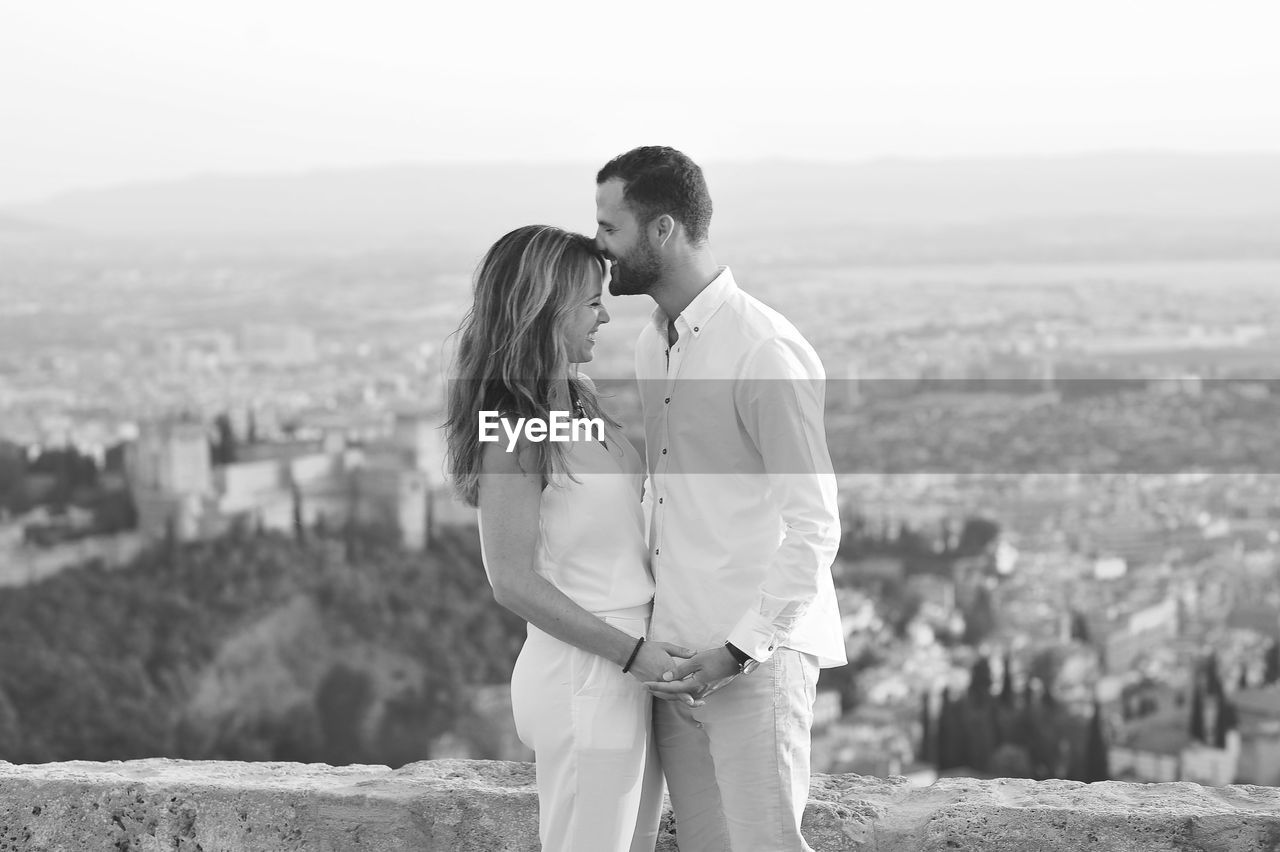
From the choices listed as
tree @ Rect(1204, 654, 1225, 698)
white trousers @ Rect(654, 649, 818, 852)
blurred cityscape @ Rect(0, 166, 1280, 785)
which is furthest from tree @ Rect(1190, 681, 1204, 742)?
white trousers @ Rect(654, 649, 818, 852)

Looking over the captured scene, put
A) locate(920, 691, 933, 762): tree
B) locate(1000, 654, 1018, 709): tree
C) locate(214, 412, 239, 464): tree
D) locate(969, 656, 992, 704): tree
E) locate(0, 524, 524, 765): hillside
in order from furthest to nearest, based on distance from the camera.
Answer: locate(214, 412, 239, 464): tree < locate(0, 524, 524, 765): hillside < locate(969, 656, 992, 704): tree < locate(1000, 654, 1018, 709): tree < locate(920, 691, 933, 762): tree

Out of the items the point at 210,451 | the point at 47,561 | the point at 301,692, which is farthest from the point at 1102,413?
the point at 47,561

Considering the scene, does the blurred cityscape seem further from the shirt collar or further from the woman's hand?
the woman's hand

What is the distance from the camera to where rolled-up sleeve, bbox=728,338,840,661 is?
154 centimetres

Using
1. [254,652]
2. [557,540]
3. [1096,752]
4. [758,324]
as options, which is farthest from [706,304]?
[254,652]

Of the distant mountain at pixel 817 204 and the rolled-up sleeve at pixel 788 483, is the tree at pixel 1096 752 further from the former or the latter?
the rolled-up sleeve at pixel 788 483

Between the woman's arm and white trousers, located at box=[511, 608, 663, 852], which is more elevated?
the woman's arm

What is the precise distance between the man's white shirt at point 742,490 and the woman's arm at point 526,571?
0.08 metres

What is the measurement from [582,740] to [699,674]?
0.49ft

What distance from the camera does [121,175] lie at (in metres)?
48.0

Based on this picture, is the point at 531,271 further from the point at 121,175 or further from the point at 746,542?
the point at 121,175

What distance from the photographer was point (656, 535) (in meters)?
1.64

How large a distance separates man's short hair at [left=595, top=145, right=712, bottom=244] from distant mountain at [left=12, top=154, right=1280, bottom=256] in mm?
29643

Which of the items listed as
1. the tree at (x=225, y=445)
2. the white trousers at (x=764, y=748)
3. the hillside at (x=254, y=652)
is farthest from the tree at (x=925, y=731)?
the white trousers at (x=764, y=748)
